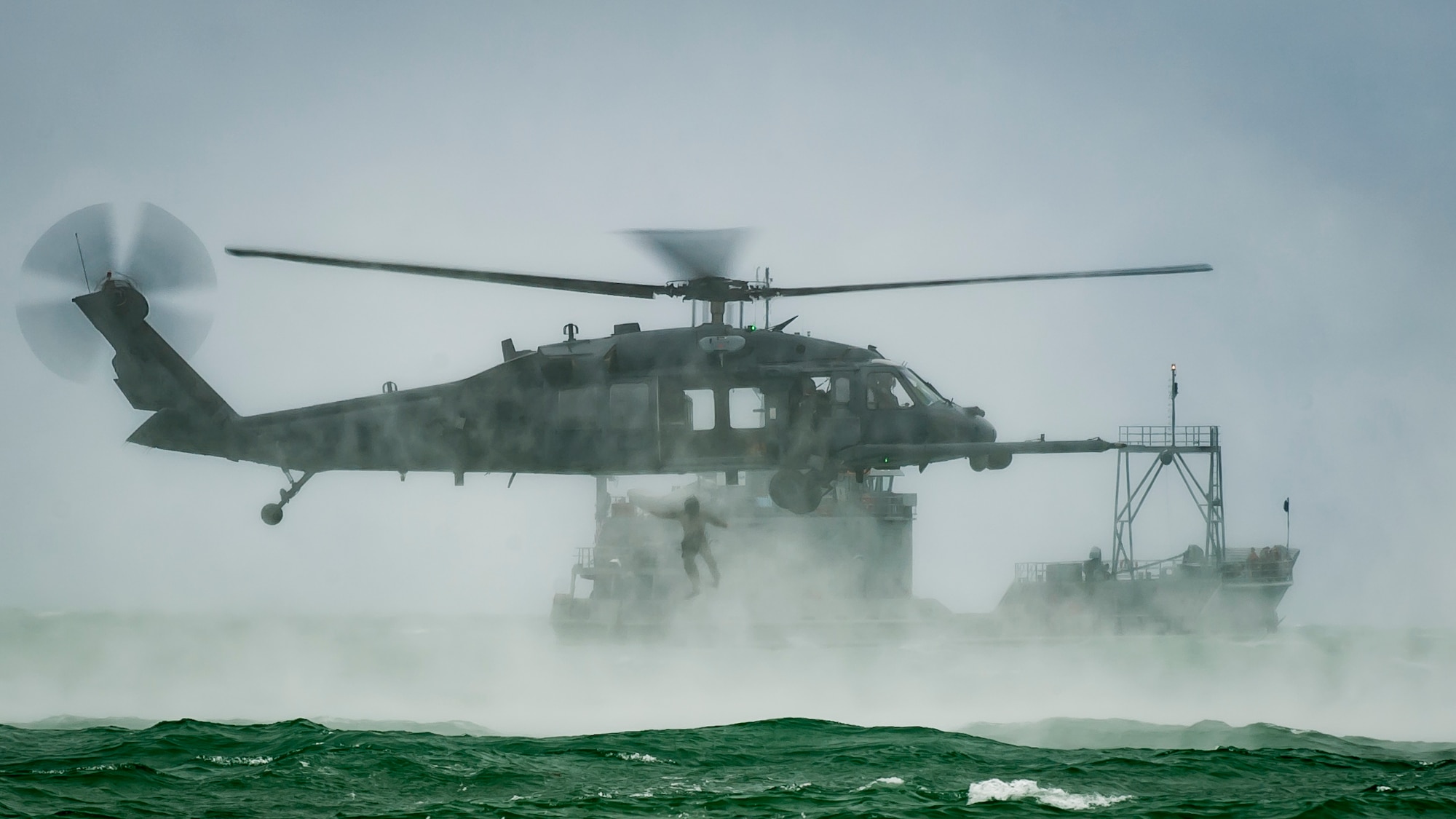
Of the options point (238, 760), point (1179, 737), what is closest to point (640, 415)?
point (238, 760)

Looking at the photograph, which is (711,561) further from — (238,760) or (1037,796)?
(238,760)

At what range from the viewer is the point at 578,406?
13438 mm

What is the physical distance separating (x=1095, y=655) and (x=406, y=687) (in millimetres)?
24892

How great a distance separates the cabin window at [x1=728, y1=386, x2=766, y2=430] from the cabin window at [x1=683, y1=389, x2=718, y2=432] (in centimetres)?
23

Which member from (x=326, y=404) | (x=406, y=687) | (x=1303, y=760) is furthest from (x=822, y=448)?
(x=406, y=687)

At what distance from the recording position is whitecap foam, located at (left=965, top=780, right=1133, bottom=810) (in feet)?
40.8

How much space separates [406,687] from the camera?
38.0 m

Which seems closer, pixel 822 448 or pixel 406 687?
pixel 822 448

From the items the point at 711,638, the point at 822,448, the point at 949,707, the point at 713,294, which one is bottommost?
the point at 949,707

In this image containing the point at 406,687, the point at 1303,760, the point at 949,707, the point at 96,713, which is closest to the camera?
the point at 1303,760

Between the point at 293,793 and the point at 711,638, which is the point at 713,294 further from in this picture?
the point at 711,638

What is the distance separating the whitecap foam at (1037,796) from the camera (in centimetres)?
1243

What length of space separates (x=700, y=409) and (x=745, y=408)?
563mm

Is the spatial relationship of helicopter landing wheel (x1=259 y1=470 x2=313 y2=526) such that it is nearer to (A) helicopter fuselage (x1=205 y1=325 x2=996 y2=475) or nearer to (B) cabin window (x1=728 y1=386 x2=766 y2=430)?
(A) helicopter fuselage (x1=205 y1=325 x2=996 y2=475)
